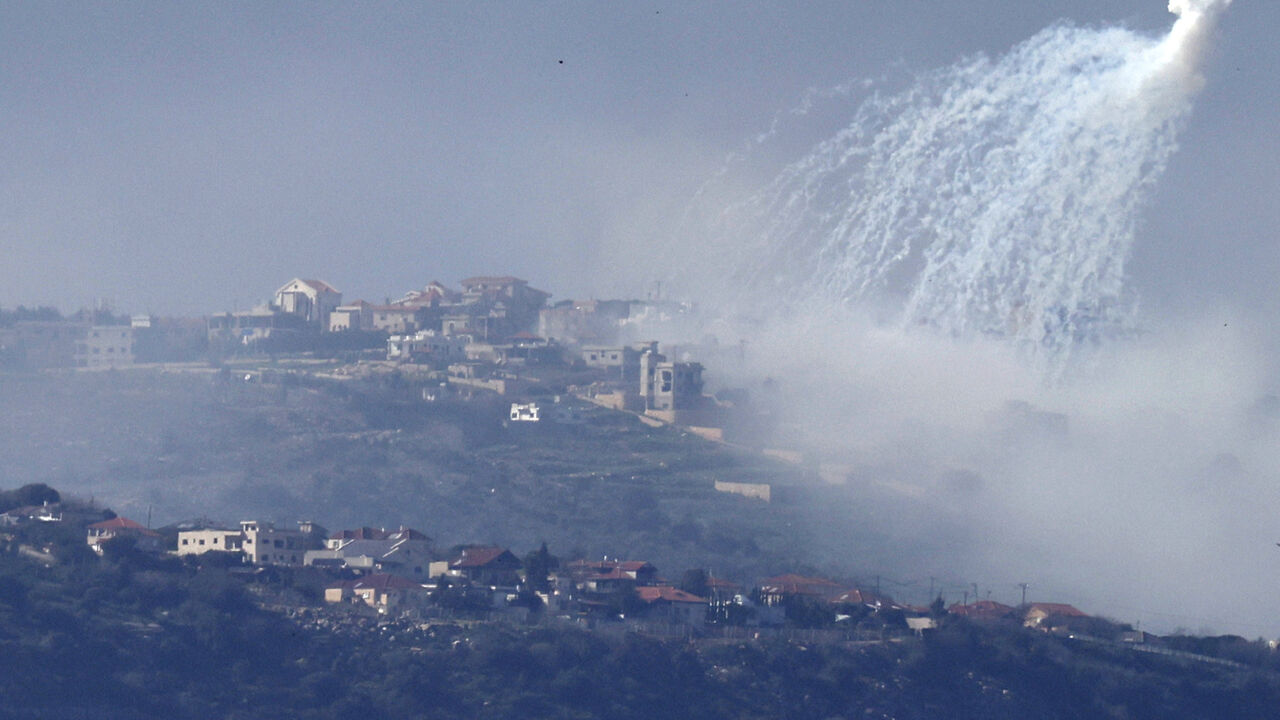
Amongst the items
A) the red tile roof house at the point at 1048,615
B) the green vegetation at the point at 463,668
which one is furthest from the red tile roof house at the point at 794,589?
the red tile roof house at the point at 1048,615

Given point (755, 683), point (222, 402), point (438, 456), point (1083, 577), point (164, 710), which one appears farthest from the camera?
point (222, 402)

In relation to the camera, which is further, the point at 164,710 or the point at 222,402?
the point at 222,402

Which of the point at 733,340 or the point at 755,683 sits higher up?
the point at 733,340

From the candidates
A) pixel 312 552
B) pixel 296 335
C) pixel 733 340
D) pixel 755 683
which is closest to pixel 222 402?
pixel 296 335

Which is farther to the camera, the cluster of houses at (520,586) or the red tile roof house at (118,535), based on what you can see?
the red tile roof house at (118,535)

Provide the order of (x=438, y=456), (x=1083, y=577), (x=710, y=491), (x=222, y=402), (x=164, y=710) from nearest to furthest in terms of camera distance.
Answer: (x=164, y=710) < (x=1083, y=577) < (x=710, y=491) < (x=438, y=456) < (x=222, y=402)

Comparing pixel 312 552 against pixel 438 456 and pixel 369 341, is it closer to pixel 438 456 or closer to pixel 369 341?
pixel 438 456

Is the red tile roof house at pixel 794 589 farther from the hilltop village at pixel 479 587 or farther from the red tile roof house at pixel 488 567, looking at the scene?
the red tile roof house at pixel 488 567
